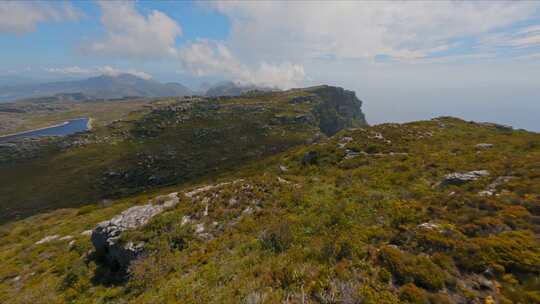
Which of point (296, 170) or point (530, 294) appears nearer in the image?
point (530, 294)

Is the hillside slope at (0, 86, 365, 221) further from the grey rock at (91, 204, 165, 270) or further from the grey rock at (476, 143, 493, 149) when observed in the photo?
the grey rock at (476, 143, 493, 149)

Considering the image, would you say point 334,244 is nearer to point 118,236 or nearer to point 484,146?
point 118,236

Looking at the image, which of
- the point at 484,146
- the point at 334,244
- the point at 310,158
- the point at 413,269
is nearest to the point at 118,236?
the point at 334,244

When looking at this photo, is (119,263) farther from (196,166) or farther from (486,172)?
(196,166)

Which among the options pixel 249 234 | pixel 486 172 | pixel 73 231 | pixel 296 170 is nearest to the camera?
pixel 249 234

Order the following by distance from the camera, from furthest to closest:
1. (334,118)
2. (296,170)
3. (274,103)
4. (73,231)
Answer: (334,118) < (274,103) < (296,170) < (73,231)

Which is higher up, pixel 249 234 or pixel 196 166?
pixel 249 234

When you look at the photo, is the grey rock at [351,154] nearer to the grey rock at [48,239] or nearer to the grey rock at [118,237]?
the grey rock at [118,237]

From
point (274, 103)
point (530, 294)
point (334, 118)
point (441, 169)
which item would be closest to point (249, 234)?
point (530, 294)
